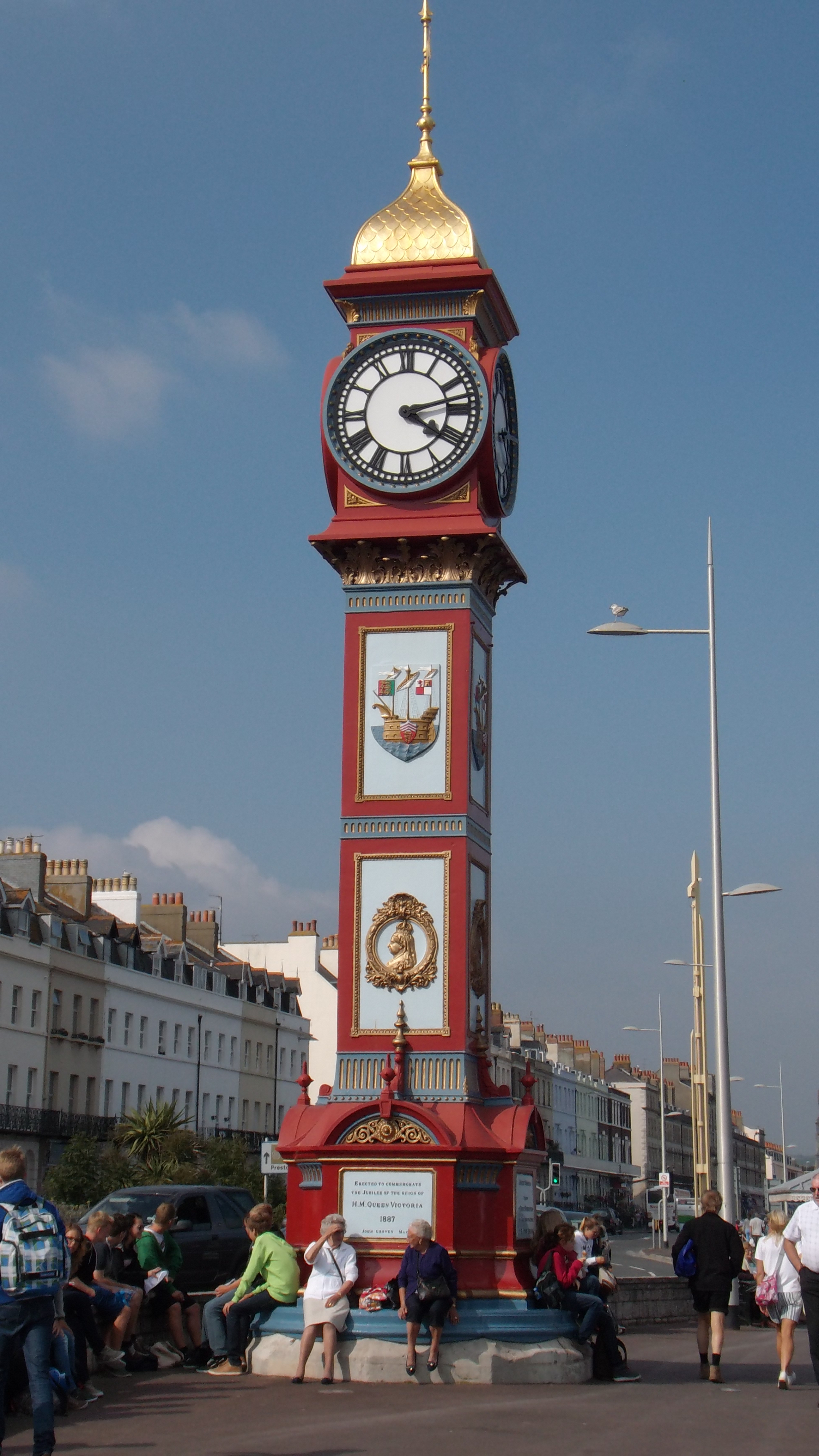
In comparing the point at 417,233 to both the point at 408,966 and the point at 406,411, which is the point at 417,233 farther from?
the point at 408,966

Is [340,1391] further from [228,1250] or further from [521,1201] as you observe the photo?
[228,1250]

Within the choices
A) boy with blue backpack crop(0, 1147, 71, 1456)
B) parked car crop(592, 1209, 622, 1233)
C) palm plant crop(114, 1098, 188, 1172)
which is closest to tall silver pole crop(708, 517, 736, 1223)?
boy with blue backpack crop(0, 1147, 71, 1456)

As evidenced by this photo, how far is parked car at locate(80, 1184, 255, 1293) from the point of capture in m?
22.8

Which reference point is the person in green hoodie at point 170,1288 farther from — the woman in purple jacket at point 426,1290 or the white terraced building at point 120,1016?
the white terraced building at point 120,1016

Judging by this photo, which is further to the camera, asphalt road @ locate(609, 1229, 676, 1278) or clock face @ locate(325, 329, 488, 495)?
asphalt road @ locate(609, 1229, 676, 1278)

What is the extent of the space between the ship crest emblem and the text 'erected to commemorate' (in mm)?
4059

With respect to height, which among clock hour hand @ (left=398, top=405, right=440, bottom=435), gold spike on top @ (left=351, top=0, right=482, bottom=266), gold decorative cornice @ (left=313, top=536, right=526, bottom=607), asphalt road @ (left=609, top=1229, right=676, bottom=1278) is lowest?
asphalt road @ (left=609, top=1229, right=676, bottom=1278)

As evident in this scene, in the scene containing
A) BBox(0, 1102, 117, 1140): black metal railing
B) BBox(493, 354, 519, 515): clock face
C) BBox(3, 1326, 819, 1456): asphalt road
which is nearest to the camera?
BBox(3, 1326, 819, 1456): asphalt road

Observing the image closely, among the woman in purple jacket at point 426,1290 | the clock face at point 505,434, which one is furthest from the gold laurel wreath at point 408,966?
the clock face at point 505,434

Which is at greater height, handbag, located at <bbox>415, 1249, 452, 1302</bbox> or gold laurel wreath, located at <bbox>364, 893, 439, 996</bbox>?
gold laurel wreath, located at <bbox>364, 893, 439, 996</bbox>

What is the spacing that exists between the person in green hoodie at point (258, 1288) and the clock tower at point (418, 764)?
757 mm

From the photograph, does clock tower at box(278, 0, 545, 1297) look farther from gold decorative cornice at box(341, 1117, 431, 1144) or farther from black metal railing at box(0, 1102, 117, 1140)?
black metal railing at box(0, 1102, 117, 1140)

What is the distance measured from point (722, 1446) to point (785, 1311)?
405 cm

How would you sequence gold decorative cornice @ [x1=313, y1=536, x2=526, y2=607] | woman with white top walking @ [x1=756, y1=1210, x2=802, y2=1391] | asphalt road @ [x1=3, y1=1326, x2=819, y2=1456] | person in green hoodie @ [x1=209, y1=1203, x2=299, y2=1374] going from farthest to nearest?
gold decorative cornice @ [x1=313, y1=536, x2=526, y2=607]
person in green hoodie @ [x1=209, y1=1203, x2=299, y2=1374]
woman with white top walking @ [x1=756, y1=1210, x2=802, y2=1391]
asphalt road @ [x1=3, y1=1326, x2=819, y2=1456]
